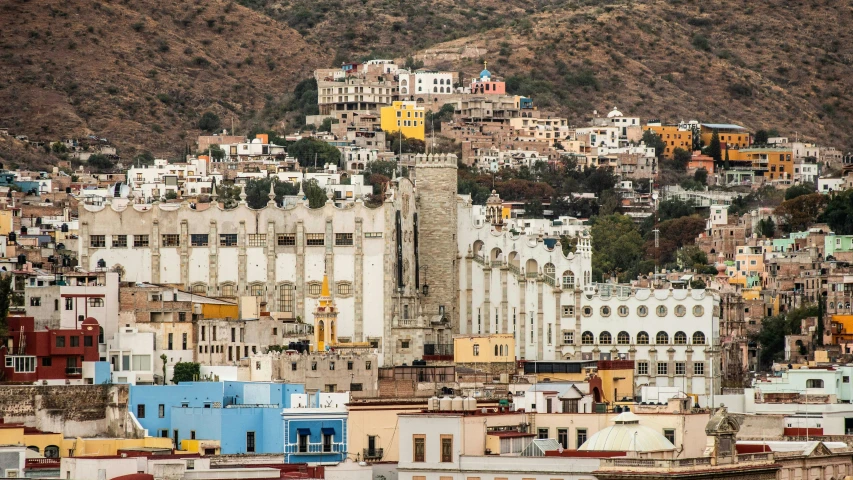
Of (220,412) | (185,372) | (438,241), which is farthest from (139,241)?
(220,412)

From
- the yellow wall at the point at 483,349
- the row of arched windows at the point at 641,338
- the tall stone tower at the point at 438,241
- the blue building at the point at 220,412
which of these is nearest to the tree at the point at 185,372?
the blue building at the point at 220,412

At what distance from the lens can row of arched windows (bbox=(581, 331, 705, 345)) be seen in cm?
13750

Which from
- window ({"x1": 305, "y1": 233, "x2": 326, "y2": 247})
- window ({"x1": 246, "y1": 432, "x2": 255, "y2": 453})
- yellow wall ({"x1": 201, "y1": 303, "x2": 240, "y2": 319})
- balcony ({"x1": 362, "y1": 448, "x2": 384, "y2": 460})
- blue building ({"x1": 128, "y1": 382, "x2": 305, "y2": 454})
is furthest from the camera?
window ({"x1": 305, "y1": 233, "x2": 326, "y2": 247})

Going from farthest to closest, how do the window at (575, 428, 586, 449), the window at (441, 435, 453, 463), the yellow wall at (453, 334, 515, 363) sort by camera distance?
the yellow wall at (453, 334, 515, 363) → the window at (575, 428, 586, 449) → the window at (441, 435, 453, 463)

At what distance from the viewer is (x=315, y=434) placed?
3593 inches

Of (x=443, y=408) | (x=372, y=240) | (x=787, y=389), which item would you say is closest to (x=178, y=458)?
(x=443, y=408)

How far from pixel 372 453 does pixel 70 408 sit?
752 inches

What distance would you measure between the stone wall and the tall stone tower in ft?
120

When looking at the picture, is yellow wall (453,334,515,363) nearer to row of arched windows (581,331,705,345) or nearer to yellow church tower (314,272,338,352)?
yellow church tower (314,272,338,352)

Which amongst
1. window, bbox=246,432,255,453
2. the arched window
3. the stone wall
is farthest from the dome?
the arched window

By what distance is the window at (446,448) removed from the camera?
246 ft

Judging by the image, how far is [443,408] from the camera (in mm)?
79500

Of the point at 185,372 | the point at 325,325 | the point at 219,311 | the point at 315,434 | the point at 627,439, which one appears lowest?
the point at 315,434

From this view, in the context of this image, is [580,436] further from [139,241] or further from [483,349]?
[139,241]
